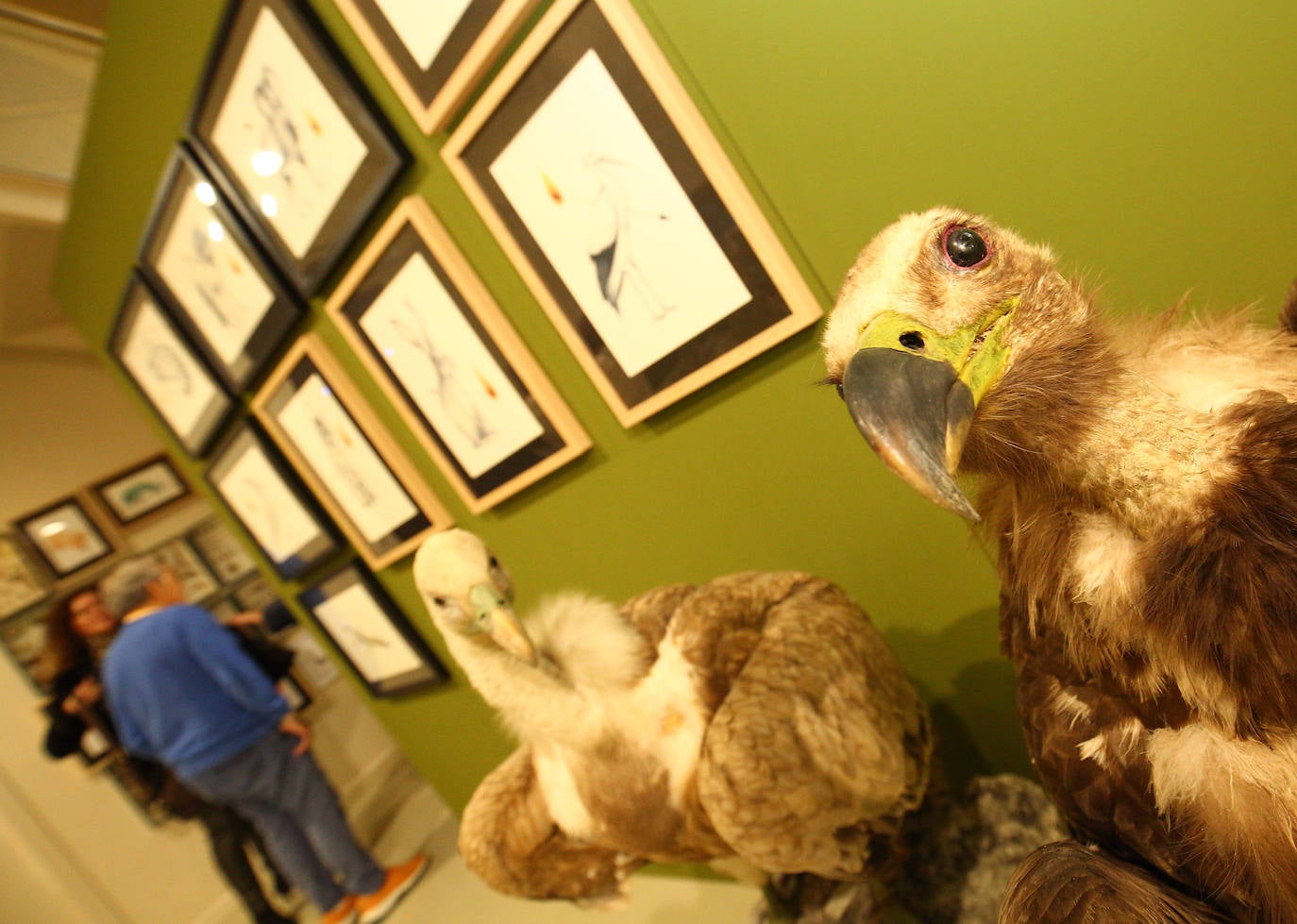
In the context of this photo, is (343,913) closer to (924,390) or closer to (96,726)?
(96,726)

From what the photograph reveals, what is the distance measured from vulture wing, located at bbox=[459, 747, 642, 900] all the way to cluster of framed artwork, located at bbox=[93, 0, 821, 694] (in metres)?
0.64

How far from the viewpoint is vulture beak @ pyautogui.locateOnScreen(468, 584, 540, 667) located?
886 mm

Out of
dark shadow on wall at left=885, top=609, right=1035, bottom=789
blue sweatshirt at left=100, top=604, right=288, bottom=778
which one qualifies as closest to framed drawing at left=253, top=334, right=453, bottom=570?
blue sweatshirt at left=100, top=604, right=288, bottom=778

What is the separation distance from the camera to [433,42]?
1091 mm

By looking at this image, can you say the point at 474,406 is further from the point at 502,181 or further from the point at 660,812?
the point at 660,812

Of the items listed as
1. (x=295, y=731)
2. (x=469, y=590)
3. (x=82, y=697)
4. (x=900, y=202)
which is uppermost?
(x=82, y=697)

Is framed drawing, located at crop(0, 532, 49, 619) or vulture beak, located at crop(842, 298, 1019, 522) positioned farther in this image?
framed drawing, located at crop(0, 532, 49, 619)

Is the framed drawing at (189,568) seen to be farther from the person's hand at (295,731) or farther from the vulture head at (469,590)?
the vulture head at (469,590)

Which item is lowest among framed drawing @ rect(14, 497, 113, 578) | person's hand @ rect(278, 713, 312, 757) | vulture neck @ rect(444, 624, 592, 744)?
person's hand @ rect(278, 713, 312, 757)

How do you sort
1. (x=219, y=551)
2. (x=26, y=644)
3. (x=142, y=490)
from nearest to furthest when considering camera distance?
(x=26, y=644)
(x=142, y=490)
(x=219, y=551)

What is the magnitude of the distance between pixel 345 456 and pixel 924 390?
1.67m

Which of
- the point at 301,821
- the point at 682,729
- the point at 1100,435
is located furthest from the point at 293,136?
the point at 301,821

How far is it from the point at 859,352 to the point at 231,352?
77.8 inches

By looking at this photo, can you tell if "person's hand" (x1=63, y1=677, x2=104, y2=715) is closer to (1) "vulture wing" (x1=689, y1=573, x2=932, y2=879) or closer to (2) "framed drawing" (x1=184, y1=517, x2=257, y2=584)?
(2) "framed drawing" (x1=184, y1=517, x2=257, y2=584)
